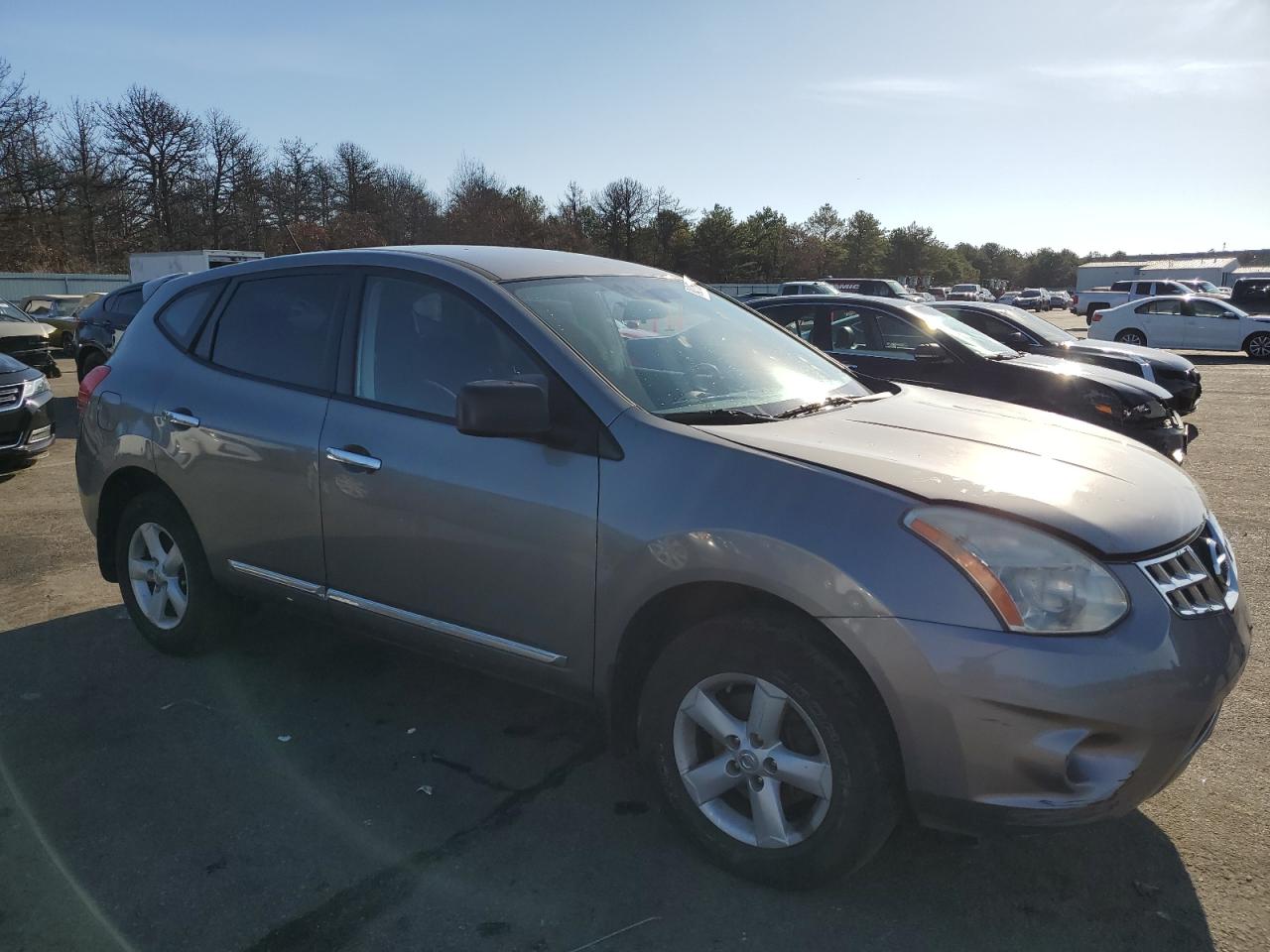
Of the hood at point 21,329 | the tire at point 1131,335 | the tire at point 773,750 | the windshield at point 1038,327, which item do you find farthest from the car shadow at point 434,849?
the tire at point 1131,335

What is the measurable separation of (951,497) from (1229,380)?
17.9 m

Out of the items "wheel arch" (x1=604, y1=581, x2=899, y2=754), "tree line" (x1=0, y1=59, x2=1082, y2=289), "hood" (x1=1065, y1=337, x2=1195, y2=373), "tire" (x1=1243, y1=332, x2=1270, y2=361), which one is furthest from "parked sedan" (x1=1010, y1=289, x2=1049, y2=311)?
"wheel arch" (x1=604, y1=581, x2=899, y2=754)

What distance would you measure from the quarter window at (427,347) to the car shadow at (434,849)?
1.23 m

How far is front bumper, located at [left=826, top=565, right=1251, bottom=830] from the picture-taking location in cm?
208

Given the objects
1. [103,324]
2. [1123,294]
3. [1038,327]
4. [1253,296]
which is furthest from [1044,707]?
[1123,294]

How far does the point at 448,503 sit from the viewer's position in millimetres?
2951

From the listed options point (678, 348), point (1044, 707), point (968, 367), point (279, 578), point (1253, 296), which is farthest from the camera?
point (1253, 296)

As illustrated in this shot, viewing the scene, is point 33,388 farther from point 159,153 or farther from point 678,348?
point 159,153

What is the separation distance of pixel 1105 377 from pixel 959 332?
1.27m

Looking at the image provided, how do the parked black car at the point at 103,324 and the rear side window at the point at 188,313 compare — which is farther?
the parked black car at the point at 103,324

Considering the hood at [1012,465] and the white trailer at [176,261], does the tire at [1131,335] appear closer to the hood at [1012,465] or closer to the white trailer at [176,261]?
the hood at [1012,465]

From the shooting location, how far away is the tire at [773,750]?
2283 mm

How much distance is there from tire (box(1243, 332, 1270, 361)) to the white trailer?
87.6 feet

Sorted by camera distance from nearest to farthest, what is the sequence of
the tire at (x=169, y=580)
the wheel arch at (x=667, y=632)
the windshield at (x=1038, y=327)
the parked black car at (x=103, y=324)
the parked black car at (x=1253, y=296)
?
the wheel arch at (x=667, y=632)
the tire at (x=169, y=580)
the windshield at (x=1038, y=327)
the parked black car at (x=103, y=324)
the parked black car at (x=1253, y=296)
